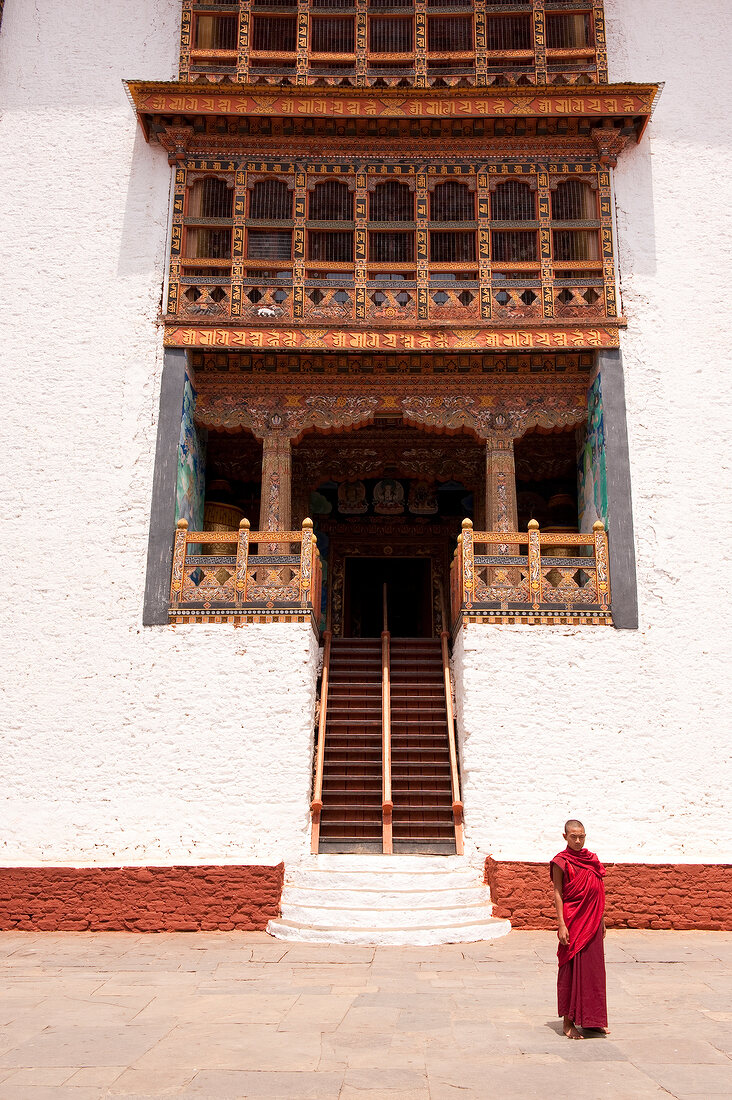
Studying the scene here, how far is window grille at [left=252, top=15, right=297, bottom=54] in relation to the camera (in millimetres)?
10547

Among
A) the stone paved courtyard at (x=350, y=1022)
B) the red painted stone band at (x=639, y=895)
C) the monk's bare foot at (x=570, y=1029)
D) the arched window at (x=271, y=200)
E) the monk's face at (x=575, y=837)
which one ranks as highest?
the arched window at (x=271, y=200)

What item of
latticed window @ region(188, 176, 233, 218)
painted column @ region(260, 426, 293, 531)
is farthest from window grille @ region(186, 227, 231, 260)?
painted column @ region(260, 426, 293, 531)

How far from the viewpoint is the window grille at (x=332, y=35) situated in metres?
10.5

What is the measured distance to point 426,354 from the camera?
971 cm

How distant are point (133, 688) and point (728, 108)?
28.5 ft

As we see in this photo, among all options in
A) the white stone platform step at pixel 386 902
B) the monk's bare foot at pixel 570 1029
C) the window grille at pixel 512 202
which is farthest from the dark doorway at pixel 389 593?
the monk's bare foot at pixel 570 1029

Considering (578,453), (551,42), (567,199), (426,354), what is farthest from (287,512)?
(551,42)

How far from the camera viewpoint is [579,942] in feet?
14.7

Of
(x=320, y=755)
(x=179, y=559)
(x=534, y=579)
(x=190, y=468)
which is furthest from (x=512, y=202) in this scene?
(x=320, y=755)

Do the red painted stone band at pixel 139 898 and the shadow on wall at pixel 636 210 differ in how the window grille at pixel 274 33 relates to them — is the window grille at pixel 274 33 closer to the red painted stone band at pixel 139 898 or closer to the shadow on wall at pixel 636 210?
the shadow on wall at pixel 636 210

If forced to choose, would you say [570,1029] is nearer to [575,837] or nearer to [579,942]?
[579,942]

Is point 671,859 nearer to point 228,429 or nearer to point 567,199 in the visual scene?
point 228,429

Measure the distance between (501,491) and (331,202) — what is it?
12.0 ft

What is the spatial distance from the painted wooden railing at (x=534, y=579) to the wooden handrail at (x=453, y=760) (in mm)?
886
